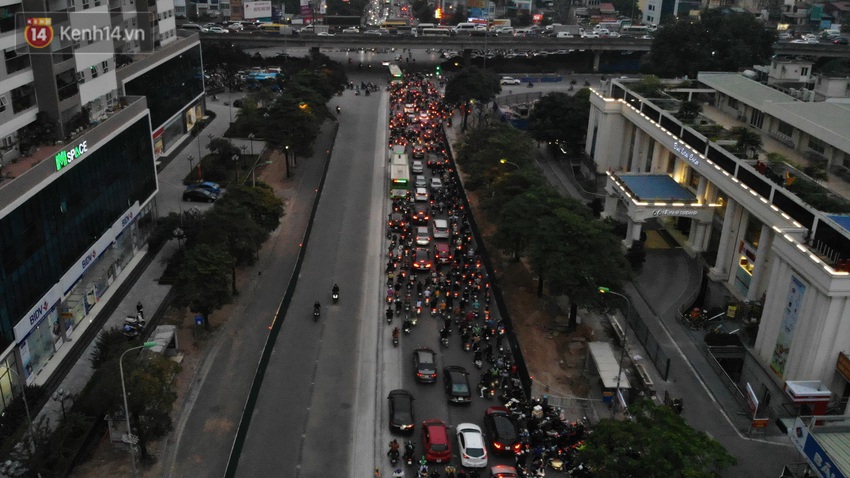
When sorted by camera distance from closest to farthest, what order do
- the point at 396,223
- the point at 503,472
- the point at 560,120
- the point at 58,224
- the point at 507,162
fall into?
the point at 503,472, the point at 58,224, the point at 396,223, the point at 507,162, the point at 560,120

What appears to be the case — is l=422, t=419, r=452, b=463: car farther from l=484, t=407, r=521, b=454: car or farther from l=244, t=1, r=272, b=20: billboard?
l=244, t=1, r=272, b=20: billboard

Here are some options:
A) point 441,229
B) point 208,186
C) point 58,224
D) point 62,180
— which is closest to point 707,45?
point 441,229

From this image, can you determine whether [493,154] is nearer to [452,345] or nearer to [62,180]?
A: [452,345]

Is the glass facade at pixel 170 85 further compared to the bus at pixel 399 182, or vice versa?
the bus at pixel 399 182

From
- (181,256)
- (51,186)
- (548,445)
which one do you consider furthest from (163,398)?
(181,256)

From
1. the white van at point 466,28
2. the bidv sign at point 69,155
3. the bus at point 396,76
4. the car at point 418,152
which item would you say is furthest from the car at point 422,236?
the white van at point 466,28

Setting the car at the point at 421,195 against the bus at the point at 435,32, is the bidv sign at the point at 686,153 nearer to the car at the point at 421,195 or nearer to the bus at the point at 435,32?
the car at the point at 421,195
